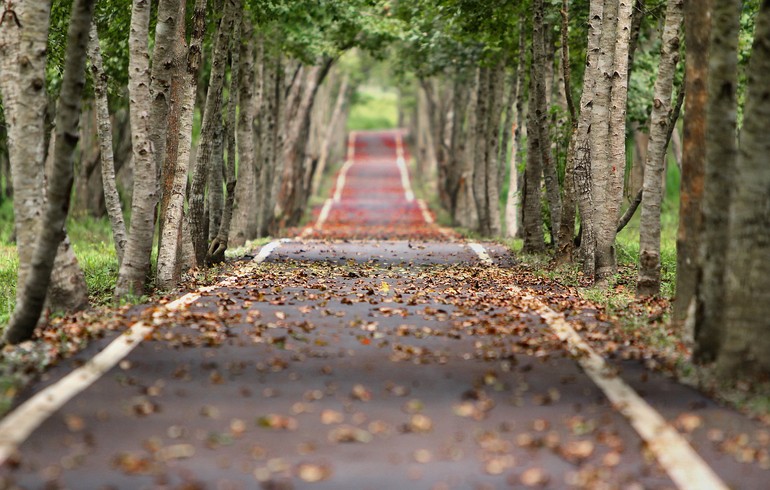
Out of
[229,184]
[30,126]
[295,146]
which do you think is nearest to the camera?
[30,126]

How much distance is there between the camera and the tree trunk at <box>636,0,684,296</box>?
13.9m

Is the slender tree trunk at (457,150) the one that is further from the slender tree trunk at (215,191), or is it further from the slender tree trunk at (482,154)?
the slender tree trunk at (215,191)

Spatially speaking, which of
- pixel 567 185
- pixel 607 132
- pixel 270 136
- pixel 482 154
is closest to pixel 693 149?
pixel 607 132

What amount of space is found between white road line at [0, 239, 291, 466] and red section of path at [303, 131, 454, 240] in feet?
66.4

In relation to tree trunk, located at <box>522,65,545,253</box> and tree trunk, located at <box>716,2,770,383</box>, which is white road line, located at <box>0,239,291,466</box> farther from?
tree trunk, located at <box>522,65,545,253</box>

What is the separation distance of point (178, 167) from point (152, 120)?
105cm

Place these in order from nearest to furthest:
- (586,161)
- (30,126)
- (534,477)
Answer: (534,477), (30,126), (586,161)

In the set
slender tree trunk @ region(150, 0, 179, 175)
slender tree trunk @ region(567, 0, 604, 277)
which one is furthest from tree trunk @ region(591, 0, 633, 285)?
slender tree trunk @ region(150, 0, 179, 175)

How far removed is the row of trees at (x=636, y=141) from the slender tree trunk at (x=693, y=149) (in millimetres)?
14

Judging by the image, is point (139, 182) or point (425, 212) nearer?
point (139, 182)

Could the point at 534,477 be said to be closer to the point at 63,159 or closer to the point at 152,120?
the point at 63,159

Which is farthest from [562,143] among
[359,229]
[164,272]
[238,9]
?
[359,229]

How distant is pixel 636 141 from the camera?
123ft

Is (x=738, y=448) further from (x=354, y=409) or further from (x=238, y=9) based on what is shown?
(x=238, y=9)
